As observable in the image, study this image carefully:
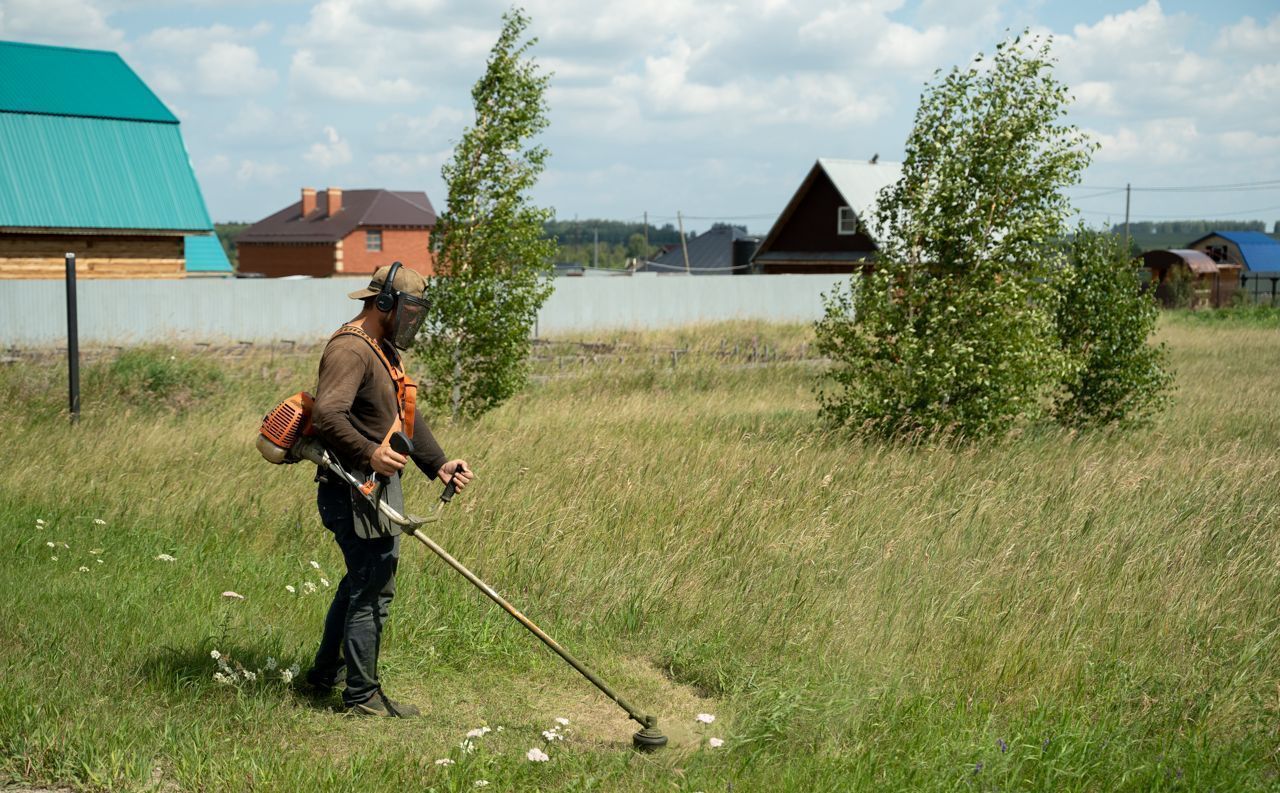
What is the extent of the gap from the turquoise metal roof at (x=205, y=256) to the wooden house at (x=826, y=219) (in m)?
21.4

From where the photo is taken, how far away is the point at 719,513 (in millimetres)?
7629

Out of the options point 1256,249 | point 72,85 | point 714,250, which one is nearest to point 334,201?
point 714,250

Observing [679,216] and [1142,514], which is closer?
[1142,514]

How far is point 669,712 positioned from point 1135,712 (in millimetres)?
1999

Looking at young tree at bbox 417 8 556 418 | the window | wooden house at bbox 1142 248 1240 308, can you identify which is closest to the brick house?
the window

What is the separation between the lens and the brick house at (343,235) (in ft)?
212

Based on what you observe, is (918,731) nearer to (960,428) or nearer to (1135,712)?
(1135,712)

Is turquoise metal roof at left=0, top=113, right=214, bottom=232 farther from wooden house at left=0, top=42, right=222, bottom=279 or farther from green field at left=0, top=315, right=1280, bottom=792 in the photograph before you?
green field at left=0, top=315, right=1280, bottom=792

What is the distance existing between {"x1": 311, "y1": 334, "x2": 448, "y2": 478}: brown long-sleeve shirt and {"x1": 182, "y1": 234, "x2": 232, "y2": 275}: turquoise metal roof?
36703 mm

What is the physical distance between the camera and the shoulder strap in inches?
190

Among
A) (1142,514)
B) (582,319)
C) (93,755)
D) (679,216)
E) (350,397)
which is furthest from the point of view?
(679,216)

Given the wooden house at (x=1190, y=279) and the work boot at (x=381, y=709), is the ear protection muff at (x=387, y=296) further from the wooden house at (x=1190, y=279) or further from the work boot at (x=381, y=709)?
the wooden house at (x=1190, y=279)

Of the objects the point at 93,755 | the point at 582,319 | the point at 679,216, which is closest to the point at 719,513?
the point at 93,755

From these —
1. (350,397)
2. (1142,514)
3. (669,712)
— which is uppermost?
(350,397)
